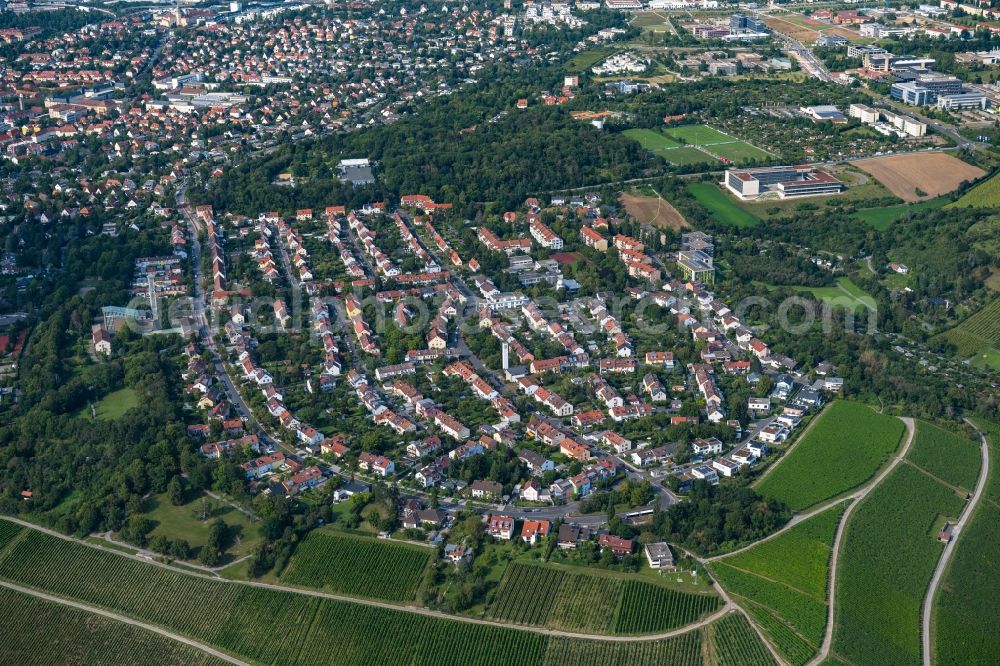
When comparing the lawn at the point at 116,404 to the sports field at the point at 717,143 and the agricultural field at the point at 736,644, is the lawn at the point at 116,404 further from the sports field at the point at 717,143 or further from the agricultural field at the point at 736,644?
the sports field at the point at 717,143

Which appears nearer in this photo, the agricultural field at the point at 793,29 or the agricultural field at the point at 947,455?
the agricultural field at the point at 947,455

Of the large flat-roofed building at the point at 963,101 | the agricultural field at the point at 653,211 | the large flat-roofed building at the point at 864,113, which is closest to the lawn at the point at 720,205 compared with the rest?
the agricultural field at the point at 653,211

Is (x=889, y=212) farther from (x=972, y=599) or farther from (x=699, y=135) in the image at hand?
(x=972, y=599)

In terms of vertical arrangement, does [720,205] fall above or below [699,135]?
above

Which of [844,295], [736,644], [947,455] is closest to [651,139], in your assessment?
[844,295]

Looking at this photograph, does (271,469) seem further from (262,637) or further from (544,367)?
(544,367)

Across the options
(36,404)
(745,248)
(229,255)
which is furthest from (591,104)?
(36,404)

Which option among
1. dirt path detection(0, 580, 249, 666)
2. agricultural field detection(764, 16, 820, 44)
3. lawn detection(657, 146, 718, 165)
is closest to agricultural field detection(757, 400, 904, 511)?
dirt path detection(0, 580, 249, 666)
